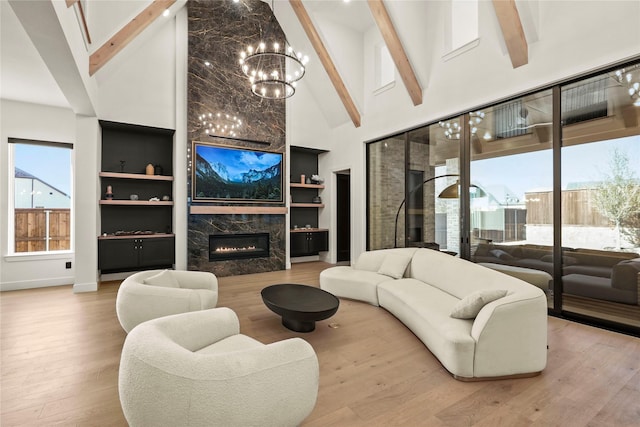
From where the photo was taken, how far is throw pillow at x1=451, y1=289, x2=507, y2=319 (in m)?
2.53

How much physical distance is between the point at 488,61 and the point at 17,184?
26.7ft

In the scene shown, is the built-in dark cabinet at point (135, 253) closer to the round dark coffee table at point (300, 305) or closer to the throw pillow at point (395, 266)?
the round dark coffee table at point (300, 305)

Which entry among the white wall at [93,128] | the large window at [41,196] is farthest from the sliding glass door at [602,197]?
the large window at [41,196]

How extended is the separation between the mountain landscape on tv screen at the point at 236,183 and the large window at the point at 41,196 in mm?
2429

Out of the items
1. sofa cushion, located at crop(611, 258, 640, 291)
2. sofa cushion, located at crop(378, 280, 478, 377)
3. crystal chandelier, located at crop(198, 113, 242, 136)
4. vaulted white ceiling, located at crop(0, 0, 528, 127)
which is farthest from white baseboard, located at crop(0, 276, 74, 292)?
sofa cushion, located at crop(611, 258, 640, 291)

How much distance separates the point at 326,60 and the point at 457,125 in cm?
322

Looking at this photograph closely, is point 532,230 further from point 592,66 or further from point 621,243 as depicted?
point 592,66

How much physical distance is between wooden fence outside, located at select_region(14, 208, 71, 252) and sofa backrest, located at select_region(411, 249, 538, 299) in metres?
6.45

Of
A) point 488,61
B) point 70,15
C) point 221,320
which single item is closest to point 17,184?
point 70,15

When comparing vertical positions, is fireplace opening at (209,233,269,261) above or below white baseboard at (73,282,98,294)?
above

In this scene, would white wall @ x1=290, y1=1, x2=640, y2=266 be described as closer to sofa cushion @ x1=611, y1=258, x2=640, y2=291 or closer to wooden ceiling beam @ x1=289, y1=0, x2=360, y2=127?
wooden ceiling beam @ x1=289, y1=0, x2=360, y2=127

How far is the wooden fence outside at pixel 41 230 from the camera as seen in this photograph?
17.5 feet

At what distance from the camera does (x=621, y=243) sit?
3.32m

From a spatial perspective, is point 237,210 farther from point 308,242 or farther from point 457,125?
point 457,125
